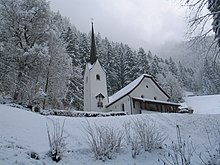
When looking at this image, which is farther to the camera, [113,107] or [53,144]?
[113,107]

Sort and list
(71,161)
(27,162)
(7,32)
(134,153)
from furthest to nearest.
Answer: (7,32), (134,153), (71,161), (27,162)

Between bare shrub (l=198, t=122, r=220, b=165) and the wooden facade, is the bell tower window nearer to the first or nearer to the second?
the wooden facade

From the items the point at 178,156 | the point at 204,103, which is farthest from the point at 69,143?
the point at 204,103

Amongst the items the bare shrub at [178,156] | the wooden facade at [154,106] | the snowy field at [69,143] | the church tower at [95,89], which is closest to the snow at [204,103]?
the wooden facade at [154,106]

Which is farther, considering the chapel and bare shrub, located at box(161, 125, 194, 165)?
the chapel

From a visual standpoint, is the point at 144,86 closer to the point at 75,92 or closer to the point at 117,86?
the point at 75,92

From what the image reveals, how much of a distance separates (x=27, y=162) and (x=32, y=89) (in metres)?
15.4

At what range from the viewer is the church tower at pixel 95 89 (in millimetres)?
33469

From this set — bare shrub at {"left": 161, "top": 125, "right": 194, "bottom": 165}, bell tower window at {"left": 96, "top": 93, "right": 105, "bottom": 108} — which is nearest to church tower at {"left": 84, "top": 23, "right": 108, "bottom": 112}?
bell tower window at {"left": 96, "top": 93, "right": 105, "bottom": 108}

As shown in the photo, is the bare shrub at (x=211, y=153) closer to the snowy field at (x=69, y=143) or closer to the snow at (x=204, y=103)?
the snowy field at (x=69, y=143)

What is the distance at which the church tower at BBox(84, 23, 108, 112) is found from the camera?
33.5 m

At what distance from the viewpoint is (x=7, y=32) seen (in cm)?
2184

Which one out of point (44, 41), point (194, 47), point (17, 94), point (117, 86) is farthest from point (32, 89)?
point (117, 86)

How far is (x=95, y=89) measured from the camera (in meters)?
34.3
